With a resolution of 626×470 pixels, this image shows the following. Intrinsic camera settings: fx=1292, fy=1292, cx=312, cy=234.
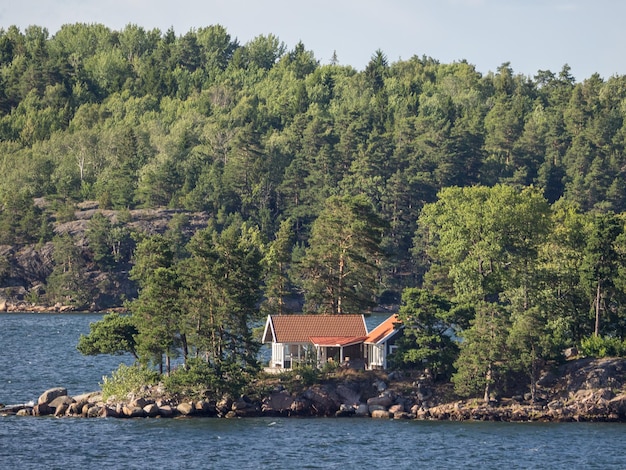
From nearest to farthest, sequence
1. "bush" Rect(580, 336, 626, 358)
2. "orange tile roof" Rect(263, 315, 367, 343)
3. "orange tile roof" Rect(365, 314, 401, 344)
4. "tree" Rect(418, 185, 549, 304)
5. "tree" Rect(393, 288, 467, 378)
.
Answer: "tree" Rect(393, 288, 467, 378) → "bush" Rect(580, 336, 626, 358) → "orange tile roof" Rect(365, 314, 401, 344) → "orange tile roof" Rect(263, 315, 367, 343) → "tree" Rect(418, 185, 549, 304)

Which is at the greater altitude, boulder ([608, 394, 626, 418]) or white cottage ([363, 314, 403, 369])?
white cottage ([363, 314, 403, 369])

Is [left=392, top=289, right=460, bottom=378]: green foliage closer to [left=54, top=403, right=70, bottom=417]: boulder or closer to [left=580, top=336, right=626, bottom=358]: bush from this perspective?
[left=580, top=336, right=626, bottom=358]: bush

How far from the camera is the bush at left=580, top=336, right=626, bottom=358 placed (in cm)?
7631

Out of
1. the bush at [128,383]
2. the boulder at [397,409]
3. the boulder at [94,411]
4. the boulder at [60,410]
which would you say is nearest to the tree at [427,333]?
the boulder at [397,409]

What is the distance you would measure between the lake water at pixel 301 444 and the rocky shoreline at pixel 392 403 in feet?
2.98

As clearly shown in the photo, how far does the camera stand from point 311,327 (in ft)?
264

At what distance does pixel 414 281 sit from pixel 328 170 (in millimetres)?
24472

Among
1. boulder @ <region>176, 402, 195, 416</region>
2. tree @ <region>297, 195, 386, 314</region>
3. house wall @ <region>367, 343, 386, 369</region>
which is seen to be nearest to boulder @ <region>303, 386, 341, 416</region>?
house wall @ <region>367, 343, 386, 369</region>

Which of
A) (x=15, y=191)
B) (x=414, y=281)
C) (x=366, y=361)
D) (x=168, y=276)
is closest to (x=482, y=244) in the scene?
(x=366, y=361)

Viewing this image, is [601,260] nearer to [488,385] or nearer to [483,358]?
[483,358]

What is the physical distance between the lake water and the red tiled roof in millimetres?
6717

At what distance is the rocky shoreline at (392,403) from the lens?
237ft

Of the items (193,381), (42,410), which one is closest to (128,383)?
(42,410)

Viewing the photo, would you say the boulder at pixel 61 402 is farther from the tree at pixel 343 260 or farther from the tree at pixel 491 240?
the tree at pixel 491 240
